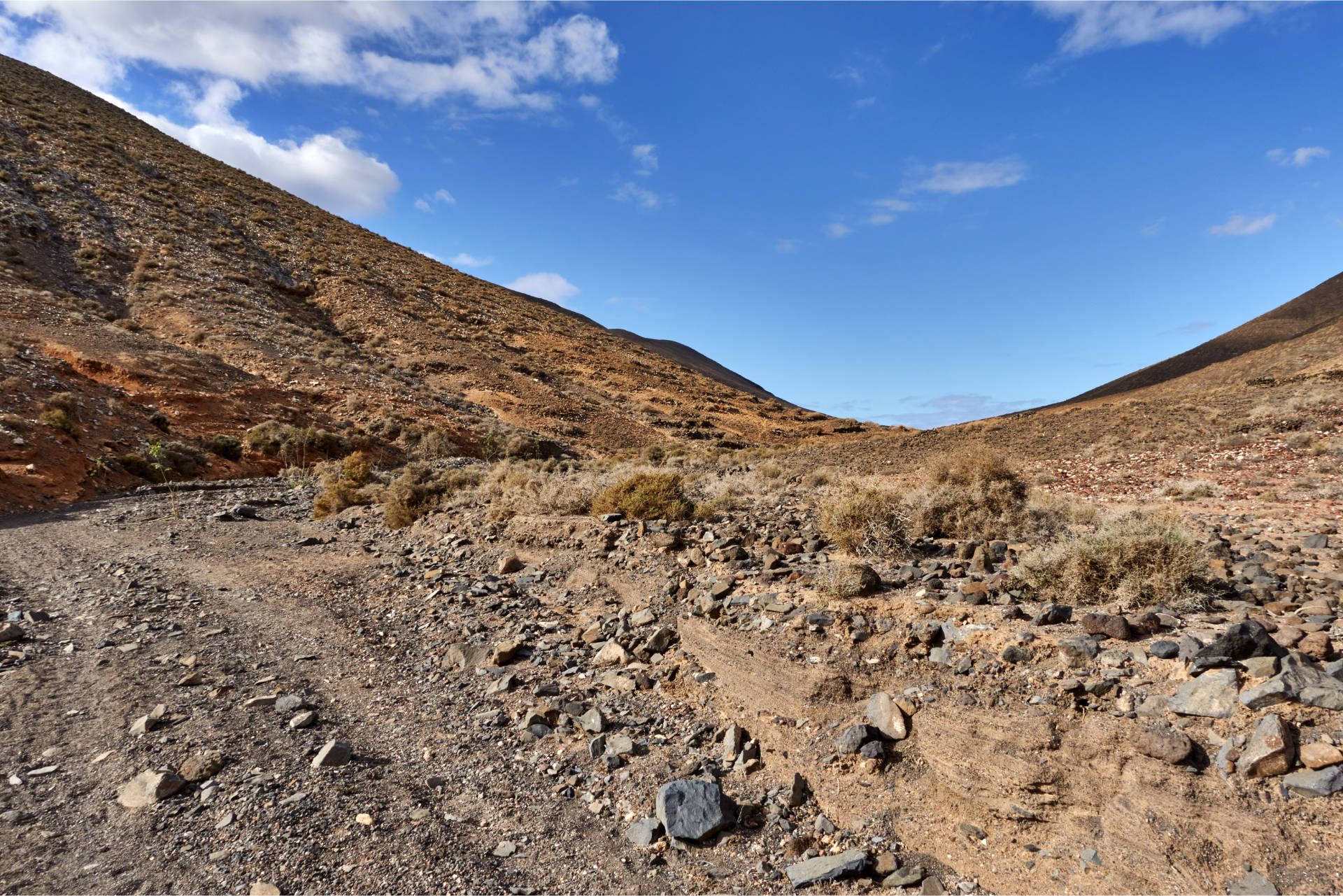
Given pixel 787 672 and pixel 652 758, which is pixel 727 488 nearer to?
pixel 787 672

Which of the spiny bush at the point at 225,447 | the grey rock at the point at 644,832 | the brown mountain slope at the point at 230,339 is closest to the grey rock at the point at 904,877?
the grey rock at the point at 644,832

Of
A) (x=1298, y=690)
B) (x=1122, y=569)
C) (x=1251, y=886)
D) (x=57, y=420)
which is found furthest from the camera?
(x=57, y=420)

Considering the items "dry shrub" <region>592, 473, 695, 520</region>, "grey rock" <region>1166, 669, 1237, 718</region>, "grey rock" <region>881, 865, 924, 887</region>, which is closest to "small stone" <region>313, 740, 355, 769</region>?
"grey rock" <region>881, 865, 924, 887</region>

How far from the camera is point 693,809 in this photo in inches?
152

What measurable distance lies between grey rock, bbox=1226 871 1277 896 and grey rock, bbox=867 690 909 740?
1669 mm

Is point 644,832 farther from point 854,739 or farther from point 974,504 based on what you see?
point 974,504

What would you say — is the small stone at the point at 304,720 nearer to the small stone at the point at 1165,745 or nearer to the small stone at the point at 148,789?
the small stone at the point at 148,789

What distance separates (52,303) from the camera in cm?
2567

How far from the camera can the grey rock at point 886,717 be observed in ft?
13.9

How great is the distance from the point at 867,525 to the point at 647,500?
3249mm

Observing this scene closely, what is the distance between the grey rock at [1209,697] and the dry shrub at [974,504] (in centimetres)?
390

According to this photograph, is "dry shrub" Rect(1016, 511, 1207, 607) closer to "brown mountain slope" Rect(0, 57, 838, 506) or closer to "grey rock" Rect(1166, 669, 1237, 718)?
"grey rock" Rect(1166, 669, 1237, 718)

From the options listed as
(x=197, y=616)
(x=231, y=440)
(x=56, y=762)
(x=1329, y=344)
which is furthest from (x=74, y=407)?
(x=1329, y=344)

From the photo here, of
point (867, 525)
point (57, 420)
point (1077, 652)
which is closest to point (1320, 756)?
point (1077, 652)
